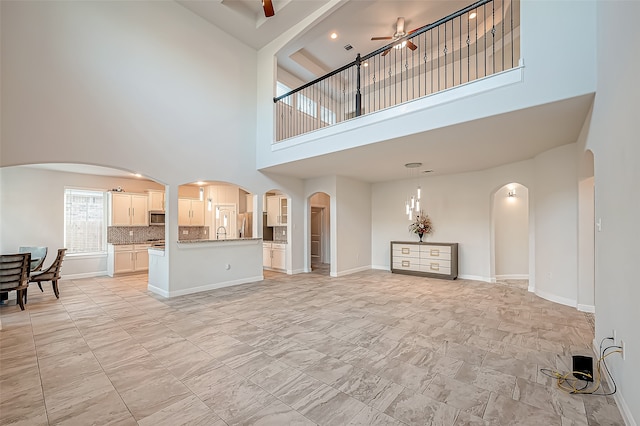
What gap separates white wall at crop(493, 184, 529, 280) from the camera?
22.8 ft

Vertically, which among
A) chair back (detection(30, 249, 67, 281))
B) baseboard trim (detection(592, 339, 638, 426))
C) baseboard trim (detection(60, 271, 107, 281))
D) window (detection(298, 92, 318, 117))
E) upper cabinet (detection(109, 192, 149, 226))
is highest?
window (detection(298, 92, 318, 117))

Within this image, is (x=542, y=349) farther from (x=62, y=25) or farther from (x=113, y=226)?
(x=113, y=226)

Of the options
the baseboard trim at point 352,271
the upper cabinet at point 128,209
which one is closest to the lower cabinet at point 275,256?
the baseboard trim at point 352,271

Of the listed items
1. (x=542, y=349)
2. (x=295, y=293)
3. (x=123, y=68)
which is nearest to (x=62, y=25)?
(x=123, y=68)

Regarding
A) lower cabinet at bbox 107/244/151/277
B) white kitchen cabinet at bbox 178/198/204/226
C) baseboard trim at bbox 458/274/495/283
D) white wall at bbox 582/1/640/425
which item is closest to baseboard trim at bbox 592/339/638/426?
white wall at bbox 582/1/640/425

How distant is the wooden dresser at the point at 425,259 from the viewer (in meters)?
6.80

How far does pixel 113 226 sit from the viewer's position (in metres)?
7.76

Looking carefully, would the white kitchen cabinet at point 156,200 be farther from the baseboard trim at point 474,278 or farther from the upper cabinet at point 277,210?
the baseboard trim at point 474,278

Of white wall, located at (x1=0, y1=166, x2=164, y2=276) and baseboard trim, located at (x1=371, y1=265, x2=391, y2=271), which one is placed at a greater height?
white wall, located at (x1=0, y1=166, x2=164, y2=276)

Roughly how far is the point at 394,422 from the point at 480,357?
150 centimetres

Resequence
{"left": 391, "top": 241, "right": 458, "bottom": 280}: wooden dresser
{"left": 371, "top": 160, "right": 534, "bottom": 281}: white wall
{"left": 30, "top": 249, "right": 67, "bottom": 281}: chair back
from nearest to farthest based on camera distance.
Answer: {"left": 30, "top": 249, "right": 67, "bottom": 281}: chair back → {"left": 371, "top": 160, "right": 534, "bottom": 281}: white wall → {"left": 391, "top": 241, "right": 458, "bottom": 280}: wooden dresser

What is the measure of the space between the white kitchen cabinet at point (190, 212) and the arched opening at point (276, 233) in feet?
7.25

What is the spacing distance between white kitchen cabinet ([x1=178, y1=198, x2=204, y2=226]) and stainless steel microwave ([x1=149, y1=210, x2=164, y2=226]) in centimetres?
52

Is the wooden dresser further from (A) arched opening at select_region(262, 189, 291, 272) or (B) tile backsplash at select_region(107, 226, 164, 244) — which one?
(B) tile backsplash at select_region(107, 226, 164, 244)
